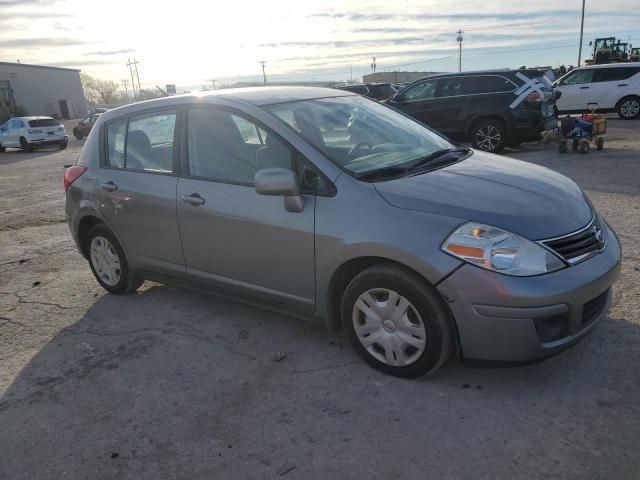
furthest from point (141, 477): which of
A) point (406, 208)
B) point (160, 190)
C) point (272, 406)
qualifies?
point (160, 190)

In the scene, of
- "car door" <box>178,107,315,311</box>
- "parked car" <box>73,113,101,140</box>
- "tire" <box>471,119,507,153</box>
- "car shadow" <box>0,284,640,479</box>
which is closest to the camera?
"car shadow" <box>0,284,640,479</box>

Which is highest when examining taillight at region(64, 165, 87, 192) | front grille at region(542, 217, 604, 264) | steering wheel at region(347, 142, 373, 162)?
steering wheel at region(347, 142, 373, 162)

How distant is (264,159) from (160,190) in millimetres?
1017

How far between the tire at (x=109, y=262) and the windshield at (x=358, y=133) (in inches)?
80.3

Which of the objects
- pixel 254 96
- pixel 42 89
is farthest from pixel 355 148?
pixel 42 89

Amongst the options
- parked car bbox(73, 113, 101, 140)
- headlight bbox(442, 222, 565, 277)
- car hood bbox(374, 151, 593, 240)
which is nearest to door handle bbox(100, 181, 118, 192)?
car hood bbox(374, 151, 593, 240)

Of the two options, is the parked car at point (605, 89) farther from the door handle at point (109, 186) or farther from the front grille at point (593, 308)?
the door handle at point (109, 186)

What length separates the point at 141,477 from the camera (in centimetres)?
255

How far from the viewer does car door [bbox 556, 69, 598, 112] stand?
17.5 meters

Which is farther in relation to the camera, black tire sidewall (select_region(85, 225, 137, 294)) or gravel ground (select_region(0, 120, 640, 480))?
black tire sidewall (select_region(85, 225, 137, 294))

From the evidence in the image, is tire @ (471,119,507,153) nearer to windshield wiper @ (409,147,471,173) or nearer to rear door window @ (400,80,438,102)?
rear door window @ (400,80,438,102)

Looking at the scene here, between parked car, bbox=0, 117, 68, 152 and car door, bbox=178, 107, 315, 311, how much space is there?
22.7m

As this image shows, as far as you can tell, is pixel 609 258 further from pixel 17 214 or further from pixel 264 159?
pixel 17 214

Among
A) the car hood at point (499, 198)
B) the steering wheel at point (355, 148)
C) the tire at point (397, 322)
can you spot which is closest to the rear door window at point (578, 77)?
the car hood at point (499, 198)
